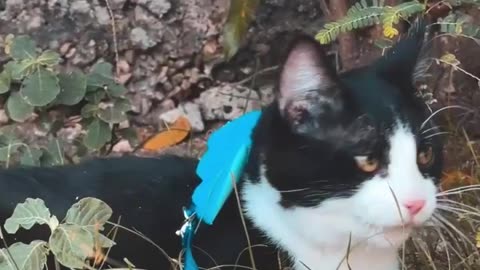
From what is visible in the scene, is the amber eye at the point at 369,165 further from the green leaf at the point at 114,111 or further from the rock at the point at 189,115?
the rock at the point at 189,115

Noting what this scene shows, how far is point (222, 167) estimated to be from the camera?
78.4 inches

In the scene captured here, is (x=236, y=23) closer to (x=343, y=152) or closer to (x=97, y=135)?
(x=97, y=135)

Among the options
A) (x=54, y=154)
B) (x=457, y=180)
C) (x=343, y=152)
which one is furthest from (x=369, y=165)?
(x=54, y=154)

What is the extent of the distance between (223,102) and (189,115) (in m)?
0.10

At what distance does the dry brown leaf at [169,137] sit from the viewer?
9.36 ft

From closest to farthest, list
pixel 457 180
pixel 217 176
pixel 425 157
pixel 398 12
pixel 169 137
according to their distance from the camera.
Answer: pixel 425 157 → pixel 217 176 → pixel 398 12 → pixel 457 180 → pixel 169 137

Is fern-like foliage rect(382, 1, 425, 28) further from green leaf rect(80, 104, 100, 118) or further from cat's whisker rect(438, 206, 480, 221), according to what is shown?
green leaf rect(80, 104, 100, 118)

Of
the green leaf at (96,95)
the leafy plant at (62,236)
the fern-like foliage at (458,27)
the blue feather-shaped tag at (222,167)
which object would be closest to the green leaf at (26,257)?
the leafy plant at (62,236)

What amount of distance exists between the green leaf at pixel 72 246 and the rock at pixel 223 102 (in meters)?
1.23

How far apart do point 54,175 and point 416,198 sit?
27.1 inches

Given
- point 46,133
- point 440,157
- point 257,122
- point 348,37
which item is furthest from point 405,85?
point 46,133

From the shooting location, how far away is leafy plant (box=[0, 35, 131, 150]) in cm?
270

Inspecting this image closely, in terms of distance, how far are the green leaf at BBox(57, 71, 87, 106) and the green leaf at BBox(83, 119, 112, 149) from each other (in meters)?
0.08

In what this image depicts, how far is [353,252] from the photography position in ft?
Result: 6.24
